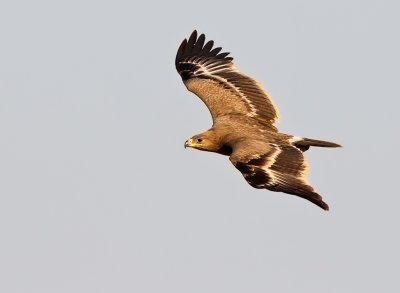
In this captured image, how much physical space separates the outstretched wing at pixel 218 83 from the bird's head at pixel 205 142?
1406mm

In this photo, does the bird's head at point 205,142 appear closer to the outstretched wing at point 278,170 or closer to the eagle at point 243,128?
the eagle at point 243,128

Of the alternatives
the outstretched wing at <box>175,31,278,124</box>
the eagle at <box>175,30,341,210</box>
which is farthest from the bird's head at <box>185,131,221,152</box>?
the outstretched wing at <box>175,31,278,124</box>

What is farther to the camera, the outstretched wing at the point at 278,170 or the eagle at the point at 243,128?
the eagle at the point at 243,128

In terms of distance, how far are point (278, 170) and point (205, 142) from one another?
3.04m

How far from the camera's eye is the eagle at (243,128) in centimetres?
1644

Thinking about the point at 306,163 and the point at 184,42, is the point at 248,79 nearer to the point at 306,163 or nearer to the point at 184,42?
the point at 184,42

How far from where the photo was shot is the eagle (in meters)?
16.4

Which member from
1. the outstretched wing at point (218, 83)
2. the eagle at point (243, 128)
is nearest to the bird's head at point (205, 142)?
the eagle at point (243, 128)

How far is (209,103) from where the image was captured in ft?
69.6

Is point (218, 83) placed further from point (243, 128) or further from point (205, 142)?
point (205, 142)

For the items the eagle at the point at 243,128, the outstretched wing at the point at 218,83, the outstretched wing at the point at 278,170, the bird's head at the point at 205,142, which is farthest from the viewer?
the outstretched wing at the point at 218,83

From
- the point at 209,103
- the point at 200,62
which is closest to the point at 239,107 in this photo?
the point at 209,103

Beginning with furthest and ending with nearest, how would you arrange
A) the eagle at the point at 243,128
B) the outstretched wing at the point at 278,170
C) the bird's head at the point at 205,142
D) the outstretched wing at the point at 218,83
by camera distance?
the outstretched wing at the point at 218,83 < the bird's head at the point at 205,142 < the eagle at the point at 243,128 < the outstretched wing at the point at 278,170

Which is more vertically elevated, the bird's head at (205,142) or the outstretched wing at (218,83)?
the outstretched wing at (218,83)
